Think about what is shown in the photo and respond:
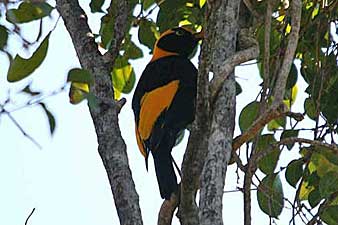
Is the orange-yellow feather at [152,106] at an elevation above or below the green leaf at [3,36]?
above

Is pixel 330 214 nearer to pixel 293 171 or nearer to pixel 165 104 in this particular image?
pixel 293 171

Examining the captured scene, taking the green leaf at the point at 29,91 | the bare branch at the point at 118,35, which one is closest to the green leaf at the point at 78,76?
the green leaf at the point at 29,91

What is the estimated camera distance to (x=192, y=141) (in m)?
1.63

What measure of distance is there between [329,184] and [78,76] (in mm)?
1069

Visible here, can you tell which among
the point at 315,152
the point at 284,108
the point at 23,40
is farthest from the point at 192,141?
the point at 315,152

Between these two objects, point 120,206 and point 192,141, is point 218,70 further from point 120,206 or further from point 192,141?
point 120,206

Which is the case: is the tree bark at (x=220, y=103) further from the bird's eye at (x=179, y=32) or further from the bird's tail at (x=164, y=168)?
the bird's eye at (x=179, y=32)

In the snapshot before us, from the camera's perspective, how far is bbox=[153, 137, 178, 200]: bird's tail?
2667 millimetres

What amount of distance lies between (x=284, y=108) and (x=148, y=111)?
1270 millimetres

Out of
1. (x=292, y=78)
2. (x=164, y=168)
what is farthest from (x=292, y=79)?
(x=164, y=168)

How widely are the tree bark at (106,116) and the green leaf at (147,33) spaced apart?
71 centimetres

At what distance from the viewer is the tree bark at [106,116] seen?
1679 mm

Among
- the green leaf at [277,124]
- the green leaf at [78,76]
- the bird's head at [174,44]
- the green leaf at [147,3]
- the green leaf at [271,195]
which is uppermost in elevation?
the bird's head at [174,44]

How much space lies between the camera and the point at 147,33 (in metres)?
2.73
